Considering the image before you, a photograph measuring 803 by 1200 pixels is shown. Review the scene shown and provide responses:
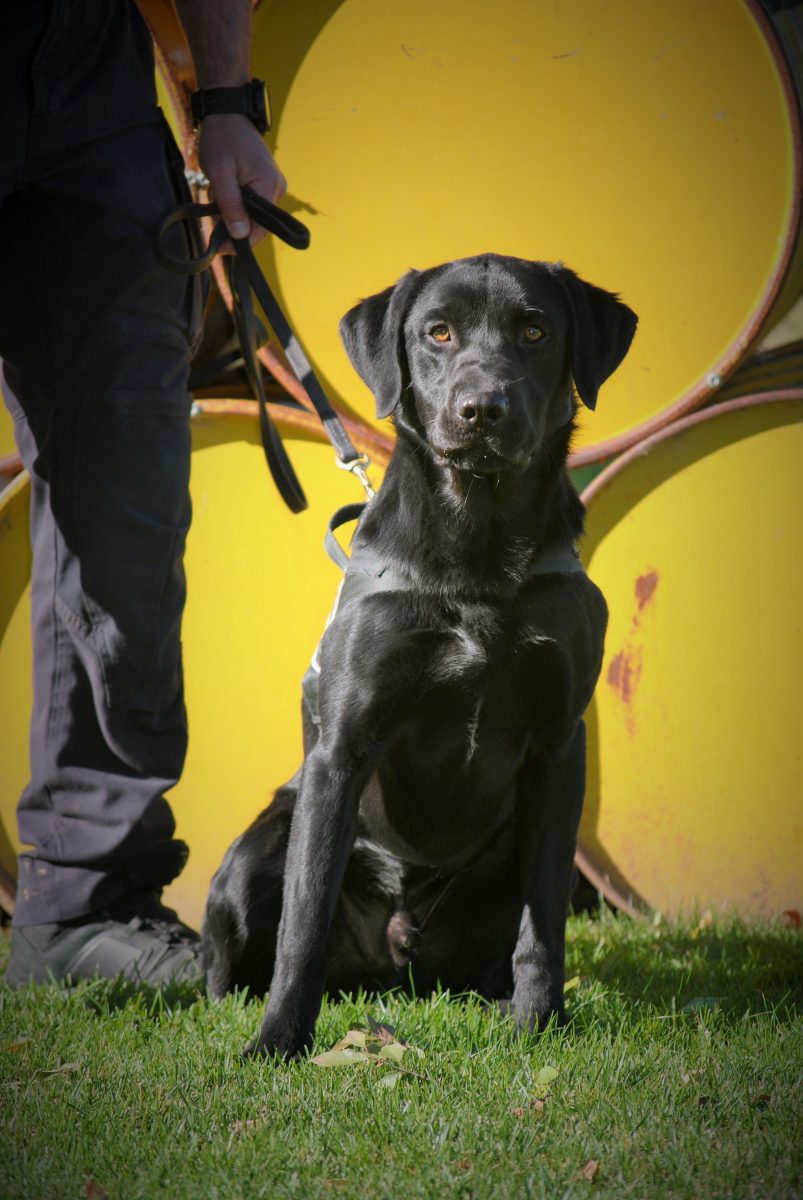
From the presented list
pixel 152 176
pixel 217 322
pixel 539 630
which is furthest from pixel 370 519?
pixel 217 322

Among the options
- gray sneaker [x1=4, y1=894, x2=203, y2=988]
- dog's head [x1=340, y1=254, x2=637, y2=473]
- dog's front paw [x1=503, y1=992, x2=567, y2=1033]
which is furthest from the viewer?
gray sneaker [x1=4, y1=894, x2=203, y2=988]

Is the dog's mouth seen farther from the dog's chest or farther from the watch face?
the watch face

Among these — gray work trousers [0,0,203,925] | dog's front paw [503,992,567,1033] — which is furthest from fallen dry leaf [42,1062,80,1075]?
dog's front paw [503,992,567,1033]

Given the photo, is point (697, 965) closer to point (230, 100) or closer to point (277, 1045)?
point (277, 1045)

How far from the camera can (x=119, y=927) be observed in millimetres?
2857

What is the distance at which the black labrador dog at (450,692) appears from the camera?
2.26 meters

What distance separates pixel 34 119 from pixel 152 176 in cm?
32

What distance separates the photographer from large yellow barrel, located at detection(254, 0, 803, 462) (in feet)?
10.7

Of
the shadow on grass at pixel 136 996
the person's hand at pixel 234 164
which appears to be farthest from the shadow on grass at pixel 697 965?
the person's hand at pixel 234 164

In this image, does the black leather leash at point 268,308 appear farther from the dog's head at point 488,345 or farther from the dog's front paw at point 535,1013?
the dog's front paw at point 535,1013

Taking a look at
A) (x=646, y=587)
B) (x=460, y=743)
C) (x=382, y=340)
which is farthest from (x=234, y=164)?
(x=646, y=587)

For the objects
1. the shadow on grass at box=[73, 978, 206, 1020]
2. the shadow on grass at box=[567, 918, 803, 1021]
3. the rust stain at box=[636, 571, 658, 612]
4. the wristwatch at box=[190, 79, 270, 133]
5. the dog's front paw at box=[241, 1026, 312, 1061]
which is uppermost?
the wristwatch at box=[190, 79, 270, 133]

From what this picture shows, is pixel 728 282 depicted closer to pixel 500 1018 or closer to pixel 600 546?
pixel 600 546

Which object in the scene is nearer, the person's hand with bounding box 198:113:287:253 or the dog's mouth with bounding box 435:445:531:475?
the dog's mouth with bounding box 435:445:531:475
